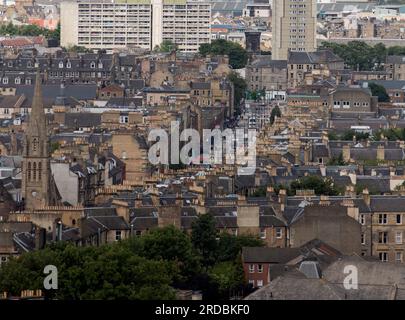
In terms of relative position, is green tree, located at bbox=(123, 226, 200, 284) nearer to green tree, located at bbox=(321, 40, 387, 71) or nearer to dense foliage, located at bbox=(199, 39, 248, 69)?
dense foliage, located at bbox=(199, 39, 248, 69)

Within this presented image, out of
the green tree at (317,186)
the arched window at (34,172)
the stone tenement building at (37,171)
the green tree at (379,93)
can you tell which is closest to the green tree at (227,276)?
the stone tenement building at (37,171)

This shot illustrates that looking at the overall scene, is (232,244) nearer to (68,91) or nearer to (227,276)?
(227,276)

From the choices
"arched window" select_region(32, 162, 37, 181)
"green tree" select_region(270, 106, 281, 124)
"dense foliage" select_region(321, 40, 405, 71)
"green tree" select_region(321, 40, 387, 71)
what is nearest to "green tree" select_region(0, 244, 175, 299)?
"arched window" select_region(32, 162, 37, 181)

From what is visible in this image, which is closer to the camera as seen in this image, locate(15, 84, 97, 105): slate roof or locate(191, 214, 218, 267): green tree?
locate(191, 214, 218, 267): green tree

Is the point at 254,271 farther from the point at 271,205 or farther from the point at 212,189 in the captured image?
the point at 212,189
